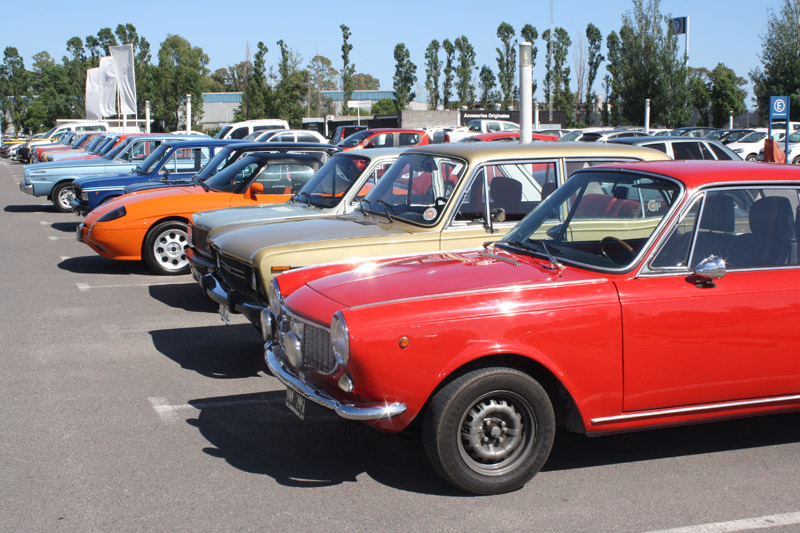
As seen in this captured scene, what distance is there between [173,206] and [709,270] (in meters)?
7.86

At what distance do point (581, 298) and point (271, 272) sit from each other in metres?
2.83

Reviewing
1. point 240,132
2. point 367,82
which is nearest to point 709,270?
point 240,132

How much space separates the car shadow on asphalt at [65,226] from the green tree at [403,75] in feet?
189

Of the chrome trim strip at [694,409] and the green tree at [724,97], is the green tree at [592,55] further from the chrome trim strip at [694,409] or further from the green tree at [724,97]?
the chrome trim strip at [694,409]

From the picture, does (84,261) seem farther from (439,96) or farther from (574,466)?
(439,96)

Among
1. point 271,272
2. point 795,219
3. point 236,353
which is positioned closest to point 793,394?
point 795,219

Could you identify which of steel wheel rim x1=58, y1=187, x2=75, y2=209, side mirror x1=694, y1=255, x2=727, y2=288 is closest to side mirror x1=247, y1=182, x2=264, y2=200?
side mirror x1=694, y1=255, x2=727, y2=288

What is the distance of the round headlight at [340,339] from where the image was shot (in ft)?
13.2

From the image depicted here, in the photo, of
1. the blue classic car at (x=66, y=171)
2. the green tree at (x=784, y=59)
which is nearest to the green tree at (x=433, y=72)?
the green tree at (x=784, y=59)

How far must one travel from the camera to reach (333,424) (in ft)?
17.8

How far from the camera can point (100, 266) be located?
Answer: 39.1 feet

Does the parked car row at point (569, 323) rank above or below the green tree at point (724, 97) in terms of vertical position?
below

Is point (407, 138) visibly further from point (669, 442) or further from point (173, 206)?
point (669, 442)

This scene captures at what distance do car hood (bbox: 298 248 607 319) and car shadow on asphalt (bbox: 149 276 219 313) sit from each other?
443 cm
